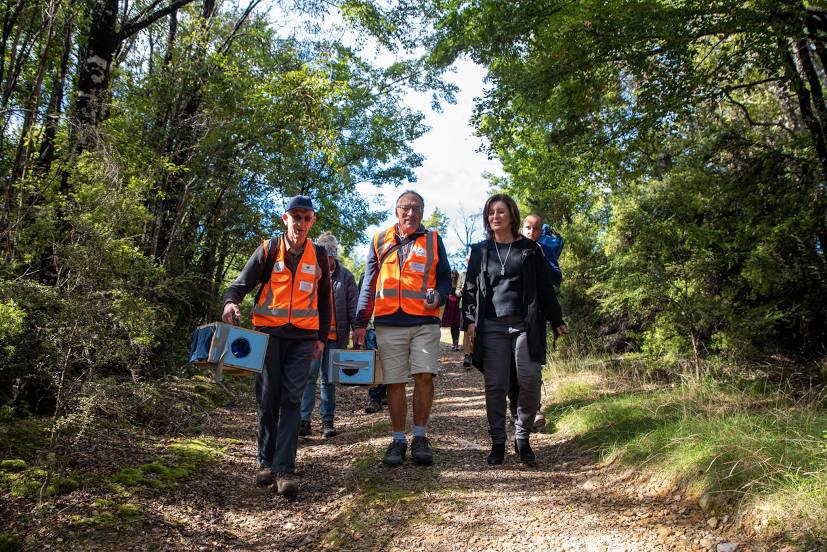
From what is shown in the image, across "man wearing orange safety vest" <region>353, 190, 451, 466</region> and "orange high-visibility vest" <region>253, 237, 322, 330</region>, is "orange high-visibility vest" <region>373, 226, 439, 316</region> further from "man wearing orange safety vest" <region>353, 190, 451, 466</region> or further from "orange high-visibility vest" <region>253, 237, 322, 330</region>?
"orange high-visibility vest" <region>253, 237, 322, 330</region>

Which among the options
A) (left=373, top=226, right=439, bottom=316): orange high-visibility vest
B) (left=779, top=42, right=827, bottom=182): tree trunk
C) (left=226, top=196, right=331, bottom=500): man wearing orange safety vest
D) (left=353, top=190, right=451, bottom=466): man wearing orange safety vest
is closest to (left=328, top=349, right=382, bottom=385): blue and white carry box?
(left=353, top=190, right=451, bottom=466): man wearing orange safety vest

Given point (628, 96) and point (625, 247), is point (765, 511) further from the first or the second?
point (628, 96)

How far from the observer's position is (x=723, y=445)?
3721 mm

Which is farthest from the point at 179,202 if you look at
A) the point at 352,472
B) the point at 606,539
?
the point at 606,539

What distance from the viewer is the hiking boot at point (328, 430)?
6523 mm

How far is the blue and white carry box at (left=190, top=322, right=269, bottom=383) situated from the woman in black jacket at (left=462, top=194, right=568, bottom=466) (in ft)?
6.05

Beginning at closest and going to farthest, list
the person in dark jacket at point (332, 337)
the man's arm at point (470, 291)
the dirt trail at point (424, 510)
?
the dirt trail at point (424, 510) → the man's arm at point (470, 291) → the person in dark jacket at point (332, 337)

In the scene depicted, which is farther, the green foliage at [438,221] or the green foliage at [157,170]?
the green foliage at [438,221]

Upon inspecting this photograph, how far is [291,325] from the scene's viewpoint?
4.50 meters

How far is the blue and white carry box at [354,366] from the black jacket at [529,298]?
34.9 inches

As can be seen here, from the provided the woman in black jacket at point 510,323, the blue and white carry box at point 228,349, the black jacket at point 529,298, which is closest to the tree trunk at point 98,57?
the blue and white carry box at point 228,349

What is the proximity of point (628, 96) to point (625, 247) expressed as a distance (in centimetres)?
429

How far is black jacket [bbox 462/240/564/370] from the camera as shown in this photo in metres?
4.79

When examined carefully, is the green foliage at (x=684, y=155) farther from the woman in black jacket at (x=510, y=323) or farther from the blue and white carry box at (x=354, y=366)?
the blue and white carry box at (x=354, y=366)
